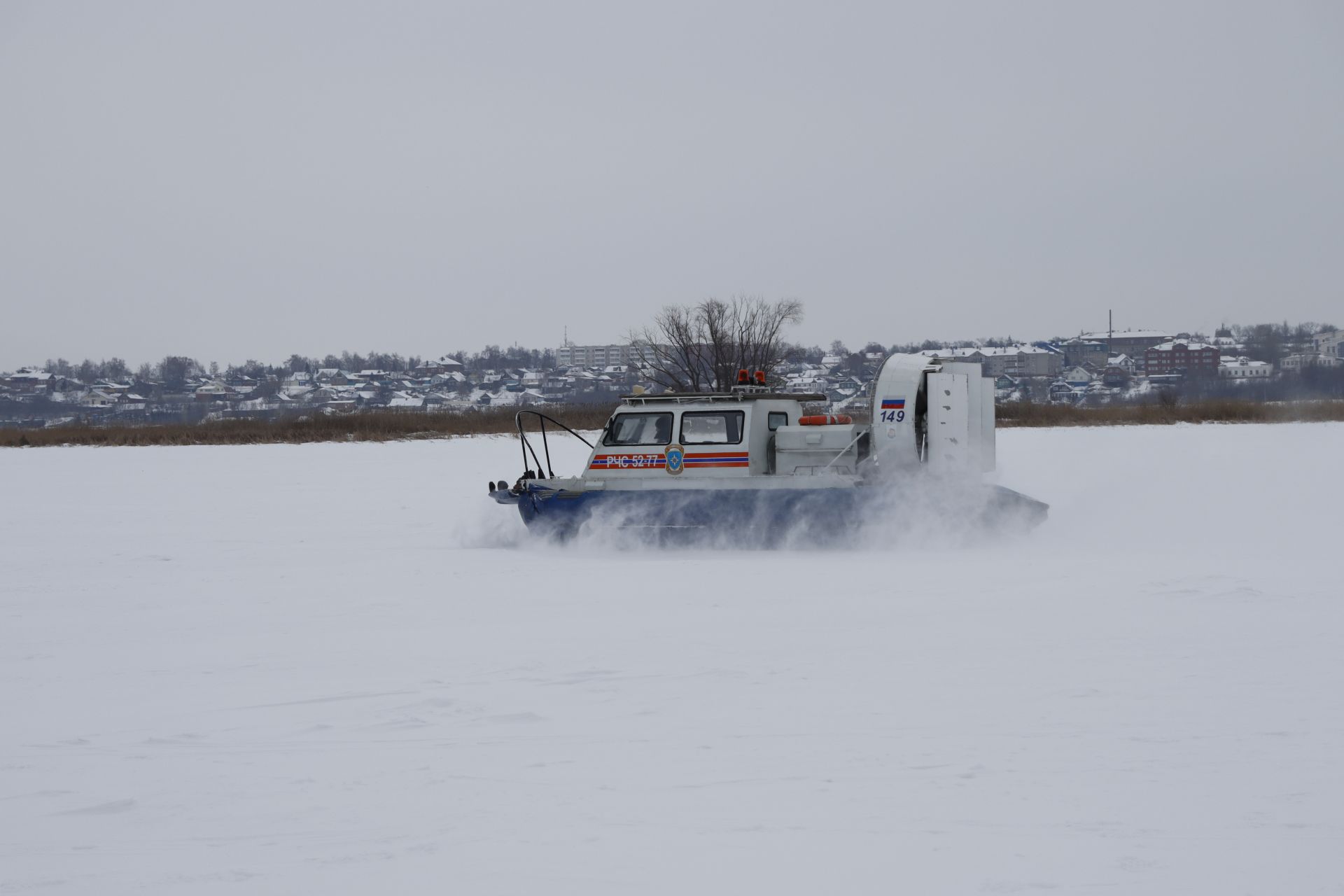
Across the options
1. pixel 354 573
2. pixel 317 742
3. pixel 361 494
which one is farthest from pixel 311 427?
pixel 317 742

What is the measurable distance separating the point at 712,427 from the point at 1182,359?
62079mm

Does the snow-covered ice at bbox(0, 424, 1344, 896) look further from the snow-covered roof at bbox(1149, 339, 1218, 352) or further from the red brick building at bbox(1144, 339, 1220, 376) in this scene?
the snow-covered roof at bbox(1149, 339, 1218, 352)

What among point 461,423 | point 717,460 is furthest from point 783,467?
point 461,423

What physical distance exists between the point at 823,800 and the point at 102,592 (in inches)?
300

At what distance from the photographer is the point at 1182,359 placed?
222 feet

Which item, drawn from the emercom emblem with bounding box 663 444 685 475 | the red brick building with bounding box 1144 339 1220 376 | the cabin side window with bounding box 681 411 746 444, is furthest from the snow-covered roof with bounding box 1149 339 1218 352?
the emercom emblem with bounding box 663 444 685 475

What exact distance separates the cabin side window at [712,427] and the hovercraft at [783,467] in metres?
0.01

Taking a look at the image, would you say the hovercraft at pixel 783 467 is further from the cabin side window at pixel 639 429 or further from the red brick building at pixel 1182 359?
the red brick building at pixel 1182 359

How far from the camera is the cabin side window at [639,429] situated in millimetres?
12750

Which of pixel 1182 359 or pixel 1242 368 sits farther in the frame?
pixel 1182 359

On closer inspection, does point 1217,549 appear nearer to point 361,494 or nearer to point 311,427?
point 361,494

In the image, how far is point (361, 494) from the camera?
19172 mm

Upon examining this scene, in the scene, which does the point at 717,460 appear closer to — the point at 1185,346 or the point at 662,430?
the point at 662,430

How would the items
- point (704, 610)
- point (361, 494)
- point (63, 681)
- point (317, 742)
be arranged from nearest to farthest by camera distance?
point (317, 742), point (63, 681), point (704, 610), point (361, 494)
